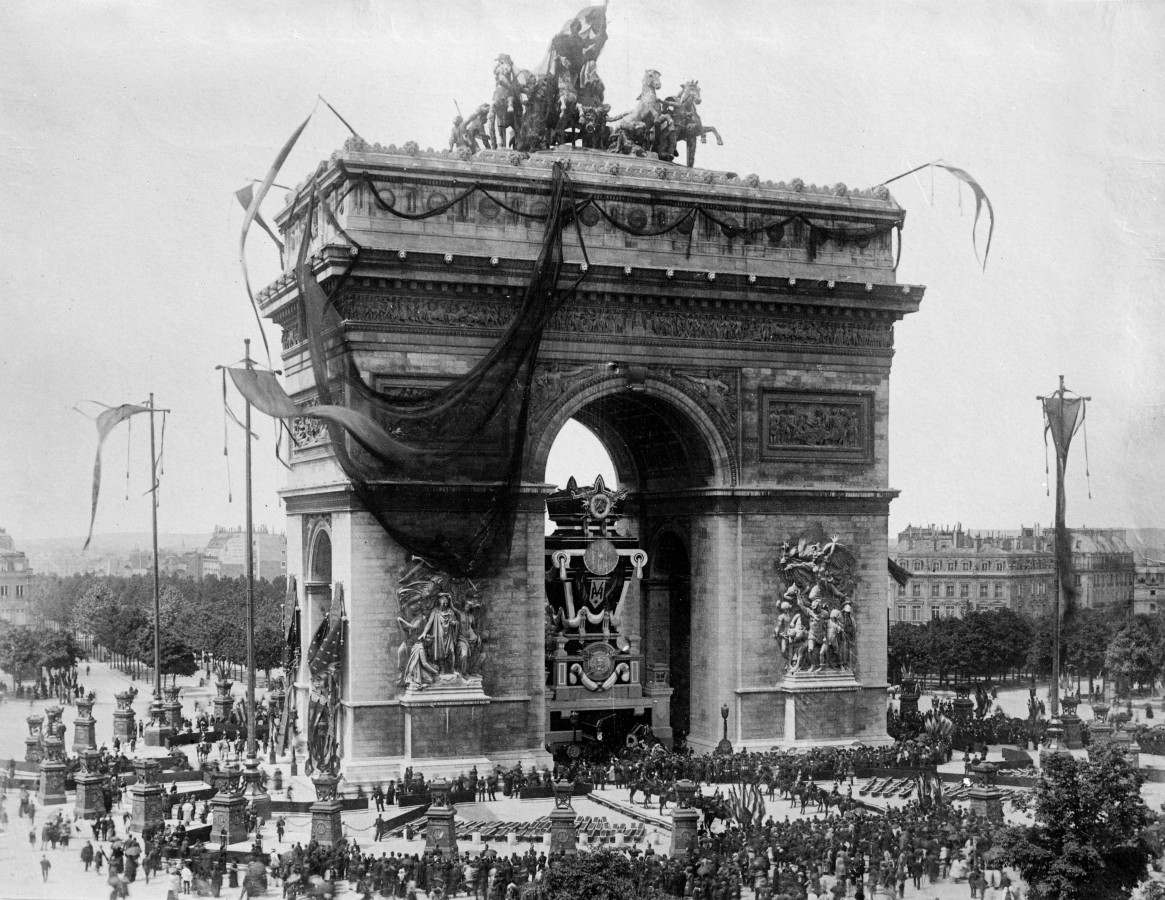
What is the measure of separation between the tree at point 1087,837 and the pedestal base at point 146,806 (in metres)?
16.3

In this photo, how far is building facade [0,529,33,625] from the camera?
66.5 m

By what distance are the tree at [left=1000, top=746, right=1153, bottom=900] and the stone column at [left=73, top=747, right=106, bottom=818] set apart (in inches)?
741

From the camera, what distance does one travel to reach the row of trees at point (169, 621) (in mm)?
61406

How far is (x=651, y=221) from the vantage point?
33.8 meters

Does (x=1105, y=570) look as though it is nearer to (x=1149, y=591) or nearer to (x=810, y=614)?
(x=1149, y=591)

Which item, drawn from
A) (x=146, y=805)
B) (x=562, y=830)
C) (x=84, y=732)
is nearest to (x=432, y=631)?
(x=146, y=805)

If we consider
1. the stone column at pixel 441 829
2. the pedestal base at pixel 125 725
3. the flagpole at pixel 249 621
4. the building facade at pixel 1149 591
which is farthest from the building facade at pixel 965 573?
the stone column at pixel 441 829

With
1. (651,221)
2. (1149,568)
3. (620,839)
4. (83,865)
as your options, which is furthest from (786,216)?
(1149,568)

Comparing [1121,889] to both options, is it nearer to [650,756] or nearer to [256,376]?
[650,756]

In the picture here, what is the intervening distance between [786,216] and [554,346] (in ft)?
21.3

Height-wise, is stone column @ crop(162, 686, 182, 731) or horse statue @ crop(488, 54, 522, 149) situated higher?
horse statue @ crop(488, 54, 522, 149)

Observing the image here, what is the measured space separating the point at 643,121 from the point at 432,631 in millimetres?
13481

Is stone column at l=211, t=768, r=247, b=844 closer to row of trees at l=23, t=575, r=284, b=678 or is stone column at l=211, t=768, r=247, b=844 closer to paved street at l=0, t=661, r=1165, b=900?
paved street at l=0, t=661, r=1165, b=900

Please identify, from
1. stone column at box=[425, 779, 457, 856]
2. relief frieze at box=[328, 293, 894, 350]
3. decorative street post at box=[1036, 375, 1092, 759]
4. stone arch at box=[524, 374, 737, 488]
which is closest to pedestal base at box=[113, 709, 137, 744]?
stone arch at box=[524, 374, 737, 488]
